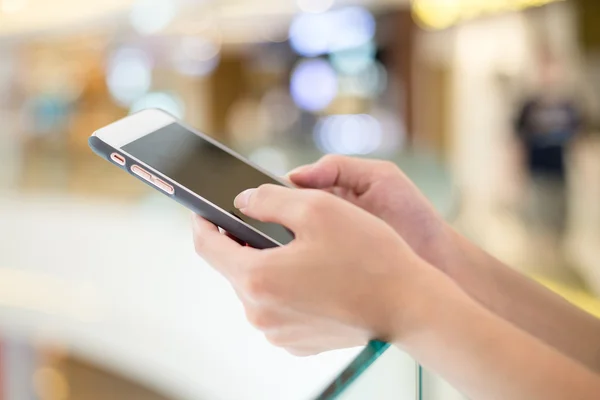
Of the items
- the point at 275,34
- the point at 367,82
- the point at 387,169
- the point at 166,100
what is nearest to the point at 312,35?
the point at 275,34

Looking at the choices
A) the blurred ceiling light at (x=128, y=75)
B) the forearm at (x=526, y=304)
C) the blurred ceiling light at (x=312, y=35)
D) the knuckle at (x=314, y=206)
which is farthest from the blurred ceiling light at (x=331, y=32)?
the knuckle at (x=314, y=206)

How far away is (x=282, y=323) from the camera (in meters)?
0.42

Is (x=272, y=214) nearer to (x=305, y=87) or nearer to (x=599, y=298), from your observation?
(x=599, y=298)

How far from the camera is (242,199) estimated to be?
46 centimetres

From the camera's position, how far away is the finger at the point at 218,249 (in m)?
0.42

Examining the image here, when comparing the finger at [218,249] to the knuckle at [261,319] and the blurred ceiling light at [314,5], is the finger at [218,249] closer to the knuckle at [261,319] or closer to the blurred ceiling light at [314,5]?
the knuckle at [261,319]

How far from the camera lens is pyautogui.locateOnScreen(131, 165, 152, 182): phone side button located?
51 centimetres

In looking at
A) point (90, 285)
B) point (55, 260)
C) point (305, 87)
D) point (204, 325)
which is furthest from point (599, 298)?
point (305, 87)

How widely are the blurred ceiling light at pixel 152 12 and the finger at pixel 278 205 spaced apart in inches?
89.4

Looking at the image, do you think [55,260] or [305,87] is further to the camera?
[305,87]

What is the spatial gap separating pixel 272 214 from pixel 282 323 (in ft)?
0.23

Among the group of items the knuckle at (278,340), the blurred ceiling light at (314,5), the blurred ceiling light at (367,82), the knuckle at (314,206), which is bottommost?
the blurred ceiling light at (367,82)

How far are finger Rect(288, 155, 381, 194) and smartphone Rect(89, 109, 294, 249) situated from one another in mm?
30

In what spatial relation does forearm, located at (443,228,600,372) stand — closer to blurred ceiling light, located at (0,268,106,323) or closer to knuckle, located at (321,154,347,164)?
knuckle, located at (321,154,347,164)
